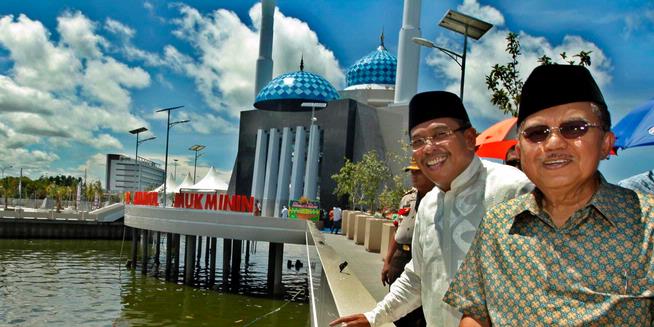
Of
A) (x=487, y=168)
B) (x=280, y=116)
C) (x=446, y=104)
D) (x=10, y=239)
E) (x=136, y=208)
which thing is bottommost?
(x=10, y=239)

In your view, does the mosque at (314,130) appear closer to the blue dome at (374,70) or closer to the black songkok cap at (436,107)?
the blue dome at (374,70)

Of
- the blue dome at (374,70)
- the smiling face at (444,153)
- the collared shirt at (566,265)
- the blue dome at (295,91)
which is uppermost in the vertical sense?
the blue dome at (374,70)

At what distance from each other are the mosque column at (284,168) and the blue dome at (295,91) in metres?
4.15

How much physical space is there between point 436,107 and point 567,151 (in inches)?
42.6

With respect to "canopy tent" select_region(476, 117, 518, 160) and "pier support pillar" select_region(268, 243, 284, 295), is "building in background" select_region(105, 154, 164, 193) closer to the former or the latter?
"pier support pillar" select_region(268, 243, 284, 295)

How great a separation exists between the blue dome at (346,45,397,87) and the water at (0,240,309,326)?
77.1 ft

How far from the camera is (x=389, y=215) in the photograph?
62.6 ft

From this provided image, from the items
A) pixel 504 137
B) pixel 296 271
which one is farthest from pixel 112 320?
pixel 504 137

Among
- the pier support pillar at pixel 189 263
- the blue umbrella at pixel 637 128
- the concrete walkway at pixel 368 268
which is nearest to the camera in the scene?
the blue umbrella at pixel 637 128

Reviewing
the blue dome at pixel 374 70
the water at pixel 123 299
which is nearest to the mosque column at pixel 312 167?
the water at pixel 123 299

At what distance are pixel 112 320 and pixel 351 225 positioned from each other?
974 cm

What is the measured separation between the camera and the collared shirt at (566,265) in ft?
5.27

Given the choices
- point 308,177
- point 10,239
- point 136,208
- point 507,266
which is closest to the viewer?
point 507,266

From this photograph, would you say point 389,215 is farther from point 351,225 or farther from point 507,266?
point 507,266
